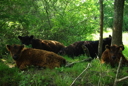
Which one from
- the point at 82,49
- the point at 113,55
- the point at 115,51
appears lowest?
the point at 82,49

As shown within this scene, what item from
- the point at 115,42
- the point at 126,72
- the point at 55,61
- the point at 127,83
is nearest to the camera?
the point at 127,83

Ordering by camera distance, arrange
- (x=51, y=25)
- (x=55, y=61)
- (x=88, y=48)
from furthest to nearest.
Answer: (x=51, y=25)
(x=88, y=48)
(x=55, y=61)

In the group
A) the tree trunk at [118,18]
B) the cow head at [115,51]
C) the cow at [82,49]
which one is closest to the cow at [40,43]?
the cow at [82,49]

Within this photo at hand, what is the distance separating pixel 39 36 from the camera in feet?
45.2

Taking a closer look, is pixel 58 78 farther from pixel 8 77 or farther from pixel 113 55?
pixel 113 55

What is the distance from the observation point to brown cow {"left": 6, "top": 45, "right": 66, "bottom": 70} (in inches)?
275

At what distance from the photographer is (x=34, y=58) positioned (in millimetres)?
7117

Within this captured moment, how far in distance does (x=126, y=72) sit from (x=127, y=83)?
98 centimetres

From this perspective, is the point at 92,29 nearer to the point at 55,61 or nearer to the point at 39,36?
the point at 39,36

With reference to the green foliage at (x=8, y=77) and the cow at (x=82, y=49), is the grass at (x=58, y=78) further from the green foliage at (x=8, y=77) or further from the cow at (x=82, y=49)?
the cow at (x=82, y=49)

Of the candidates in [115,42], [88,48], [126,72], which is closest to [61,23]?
[88,48]

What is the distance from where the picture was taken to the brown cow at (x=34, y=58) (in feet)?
23.0

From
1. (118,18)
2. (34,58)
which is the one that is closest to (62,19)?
(118,18)

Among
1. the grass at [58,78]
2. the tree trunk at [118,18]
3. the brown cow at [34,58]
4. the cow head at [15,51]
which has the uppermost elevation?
the tree trunk at [118,18]
